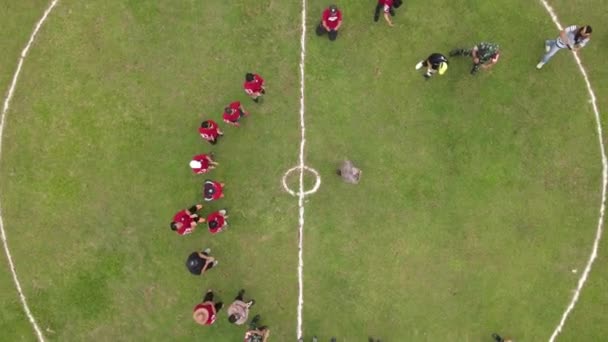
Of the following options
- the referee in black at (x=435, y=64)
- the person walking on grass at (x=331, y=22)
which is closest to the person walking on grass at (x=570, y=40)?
the referee in black at (x=435, y=64)

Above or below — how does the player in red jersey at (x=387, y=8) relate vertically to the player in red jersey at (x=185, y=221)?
above

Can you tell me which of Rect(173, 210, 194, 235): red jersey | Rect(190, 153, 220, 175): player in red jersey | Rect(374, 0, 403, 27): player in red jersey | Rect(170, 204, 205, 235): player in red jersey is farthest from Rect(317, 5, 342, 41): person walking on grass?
Rect(173, 210, 194, 235): red jersey

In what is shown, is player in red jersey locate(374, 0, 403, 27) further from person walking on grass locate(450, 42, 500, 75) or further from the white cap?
the white cap

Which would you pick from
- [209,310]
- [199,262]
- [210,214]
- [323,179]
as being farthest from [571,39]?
[209,310]

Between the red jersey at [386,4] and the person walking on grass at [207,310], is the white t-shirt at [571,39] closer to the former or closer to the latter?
the red jersey at [386,4]

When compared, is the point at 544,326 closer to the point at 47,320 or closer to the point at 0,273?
the point at 47,320

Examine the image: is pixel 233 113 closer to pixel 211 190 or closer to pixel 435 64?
pixel 211 190
